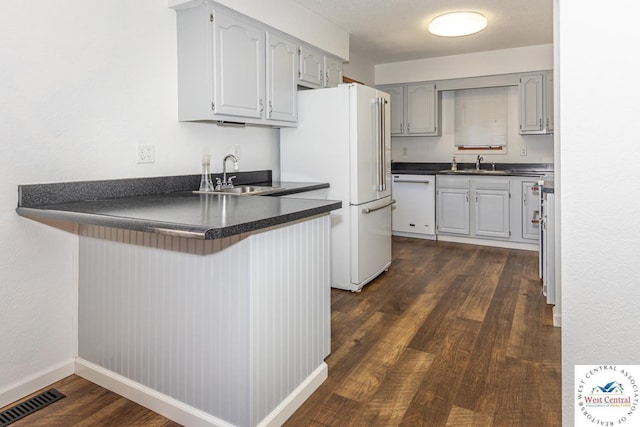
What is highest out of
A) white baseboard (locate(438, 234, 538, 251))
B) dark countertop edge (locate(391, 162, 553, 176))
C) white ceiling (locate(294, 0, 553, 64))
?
white ceiling (locate(294, 0, 553, 64))

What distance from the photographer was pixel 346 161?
334cm

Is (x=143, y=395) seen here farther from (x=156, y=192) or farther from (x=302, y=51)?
(x=302, y=51)

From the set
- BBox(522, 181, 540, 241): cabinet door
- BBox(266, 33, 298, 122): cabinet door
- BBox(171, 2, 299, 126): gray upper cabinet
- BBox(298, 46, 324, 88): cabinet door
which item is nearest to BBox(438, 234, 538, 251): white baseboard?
BBox(522, 181, 540, 241): cabinet door

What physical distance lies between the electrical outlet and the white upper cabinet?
4.93 feet

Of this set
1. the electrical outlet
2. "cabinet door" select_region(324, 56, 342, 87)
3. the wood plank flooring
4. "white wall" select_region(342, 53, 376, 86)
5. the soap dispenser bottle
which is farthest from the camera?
"white wall" select_region(342, 53, 376, 86)

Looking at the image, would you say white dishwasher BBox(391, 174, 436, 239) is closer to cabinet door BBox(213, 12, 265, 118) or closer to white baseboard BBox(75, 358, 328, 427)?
cabinet door BBox(213, 12, 265, 118)

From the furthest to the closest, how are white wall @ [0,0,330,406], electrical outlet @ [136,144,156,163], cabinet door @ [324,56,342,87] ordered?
cabinet door @ [324,56,342,87]
electrical outlet @ [136,144,156,163]
white wall @ [0,0,330,406]

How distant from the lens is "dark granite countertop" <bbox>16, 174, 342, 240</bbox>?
138 centimetres

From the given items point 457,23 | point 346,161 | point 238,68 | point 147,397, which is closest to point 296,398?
point 147,397

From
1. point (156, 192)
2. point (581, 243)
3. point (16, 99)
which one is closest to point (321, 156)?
point (156, 192)

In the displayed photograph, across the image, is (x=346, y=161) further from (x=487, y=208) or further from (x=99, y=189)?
(x=487, y=208)

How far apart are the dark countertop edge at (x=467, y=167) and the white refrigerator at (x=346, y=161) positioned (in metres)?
1.88

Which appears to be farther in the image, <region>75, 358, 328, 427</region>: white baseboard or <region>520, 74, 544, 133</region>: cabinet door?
<region>520, 74, 544, 133</region>: cabinet door

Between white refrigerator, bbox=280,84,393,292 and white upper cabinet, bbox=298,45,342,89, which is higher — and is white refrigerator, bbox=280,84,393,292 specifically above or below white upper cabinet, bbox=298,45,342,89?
below
